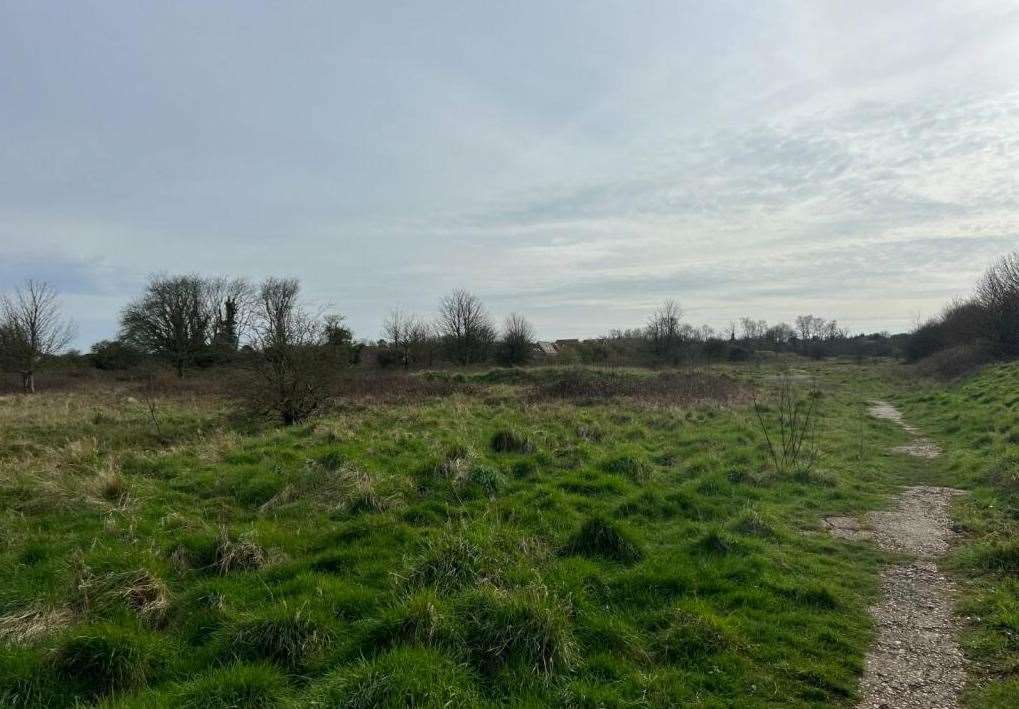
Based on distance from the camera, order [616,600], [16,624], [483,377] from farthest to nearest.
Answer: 1. [483,377]
2. [616,600]
3. [16,624]

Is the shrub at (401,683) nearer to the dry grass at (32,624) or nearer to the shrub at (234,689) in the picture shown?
the shrub at (234,689)

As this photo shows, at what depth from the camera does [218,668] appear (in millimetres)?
4137

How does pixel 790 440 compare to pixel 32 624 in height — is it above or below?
above

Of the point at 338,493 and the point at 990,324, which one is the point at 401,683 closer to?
the point at 338,493

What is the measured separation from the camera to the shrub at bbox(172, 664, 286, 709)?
3742 mm

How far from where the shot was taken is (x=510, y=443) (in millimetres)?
11594

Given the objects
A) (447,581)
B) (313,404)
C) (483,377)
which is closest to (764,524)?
(447,581)

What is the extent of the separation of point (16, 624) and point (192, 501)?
12.3 ft

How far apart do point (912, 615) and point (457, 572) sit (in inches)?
168

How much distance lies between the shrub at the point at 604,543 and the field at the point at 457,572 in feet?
0.07

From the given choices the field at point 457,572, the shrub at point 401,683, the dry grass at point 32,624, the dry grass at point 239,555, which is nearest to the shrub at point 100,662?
the field at point 457,572

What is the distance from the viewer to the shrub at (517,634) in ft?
13.9

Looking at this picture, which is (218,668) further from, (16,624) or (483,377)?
(483,377)

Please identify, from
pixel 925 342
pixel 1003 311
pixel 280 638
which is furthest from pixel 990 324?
pixel 280 638
